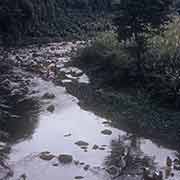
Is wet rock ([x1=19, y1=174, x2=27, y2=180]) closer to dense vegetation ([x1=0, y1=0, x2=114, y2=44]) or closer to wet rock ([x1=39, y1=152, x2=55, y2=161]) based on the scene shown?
wet rock ([x1=39, y1=152, x2=55, y2=161])

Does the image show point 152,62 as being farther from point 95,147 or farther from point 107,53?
point 95,147

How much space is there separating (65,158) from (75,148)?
102 centimetres

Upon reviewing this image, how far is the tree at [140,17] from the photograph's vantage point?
788 inches

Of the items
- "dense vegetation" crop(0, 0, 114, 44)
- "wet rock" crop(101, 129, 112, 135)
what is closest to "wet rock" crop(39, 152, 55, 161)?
"wet rock" crop(101, 129, 112, 135)

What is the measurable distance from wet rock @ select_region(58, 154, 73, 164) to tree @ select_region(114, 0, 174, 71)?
8186 mm

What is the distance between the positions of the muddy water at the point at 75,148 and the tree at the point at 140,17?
4.53 meters

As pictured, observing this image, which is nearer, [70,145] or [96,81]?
[70,145]

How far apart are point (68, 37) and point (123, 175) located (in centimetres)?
2367

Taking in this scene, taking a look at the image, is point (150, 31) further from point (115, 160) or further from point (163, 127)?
point (115, 160)

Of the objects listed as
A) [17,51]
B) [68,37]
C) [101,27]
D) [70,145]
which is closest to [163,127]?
[70,145]

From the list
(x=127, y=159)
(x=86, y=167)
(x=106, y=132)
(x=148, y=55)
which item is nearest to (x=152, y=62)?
(x=148, y=55)

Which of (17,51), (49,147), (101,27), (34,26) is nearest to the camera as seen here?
(49,147)

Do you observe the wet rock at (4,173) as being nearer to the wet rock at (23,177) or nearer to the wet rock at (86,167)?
the wet rock at (23,177)

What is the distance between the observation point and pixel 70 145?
1566cm
